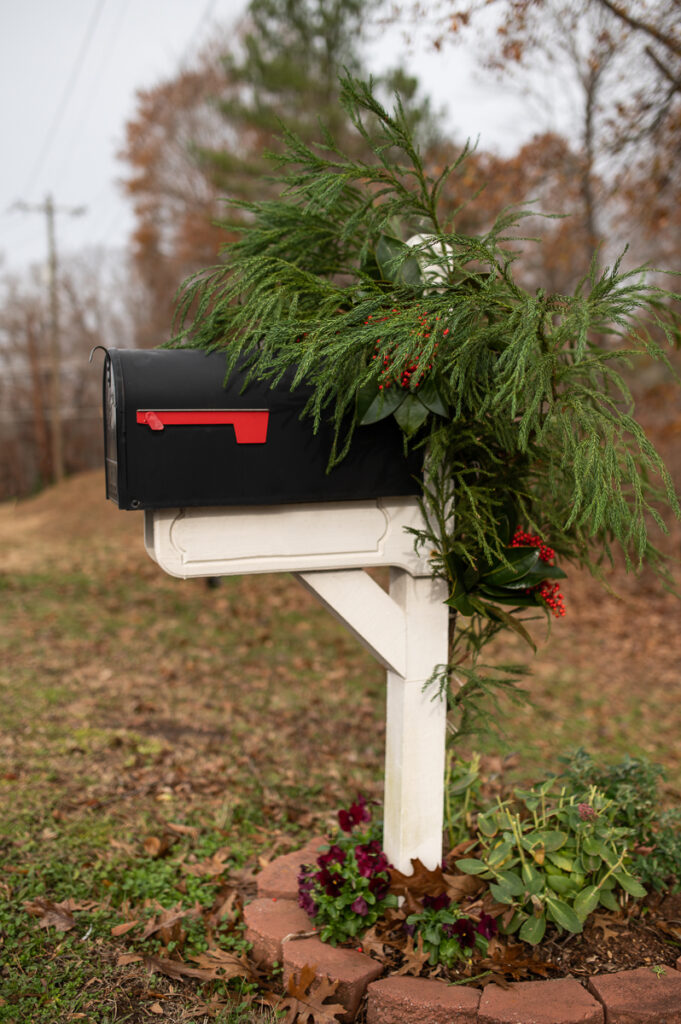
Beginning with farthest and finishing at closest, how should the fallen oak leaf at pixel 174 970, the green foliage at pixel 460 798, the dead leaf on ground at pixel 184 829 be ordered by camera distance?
1. the dead leaf on ground at pixel 184 829
2. the green foliage at pixel 460 798
3. the fallen oak leaf at pixel 174 970

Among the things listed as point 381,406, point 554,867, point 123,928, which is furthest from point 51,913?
point 381,406

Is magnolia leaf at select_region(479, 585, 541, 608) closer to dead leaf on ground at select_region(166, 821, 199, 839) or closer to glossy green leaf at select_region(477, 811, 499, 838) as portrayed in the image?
glossy green leaf at select_region(477, 811, 499, 838)

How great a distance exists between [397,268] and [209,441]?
0.75m

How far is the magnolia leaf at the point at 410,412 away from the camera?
2117 millimetres

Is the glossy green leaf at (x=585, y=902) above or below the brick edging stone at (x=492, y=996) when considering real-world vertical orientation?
above

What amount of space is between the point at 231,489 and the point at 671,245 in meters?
10.2

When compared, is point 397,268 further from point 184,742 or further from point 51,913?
point 184,742

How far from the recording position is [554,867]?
242 cm

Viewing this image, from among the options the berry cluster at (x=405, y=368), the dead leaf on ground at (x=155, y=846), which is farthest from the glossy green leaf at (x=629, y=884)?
the dead leaf on ground at (x=155, y=846)

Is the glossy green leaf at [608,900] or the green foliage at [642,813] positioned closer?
the glossy green leaf at [608,900]

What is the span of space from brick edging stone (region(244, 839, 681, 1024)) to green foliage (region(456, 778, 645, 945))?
6.8 inches

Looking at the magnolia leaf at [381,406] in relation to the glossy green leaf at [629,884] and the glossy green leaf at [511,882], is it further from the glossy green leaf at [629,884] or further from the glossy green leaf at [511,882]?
the glossy green leaf at [629,884]

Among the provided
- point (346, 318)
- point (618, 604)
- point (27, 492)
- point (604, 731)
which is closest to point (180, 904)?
point (346, 318)

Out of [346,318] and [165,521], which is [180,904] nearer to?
→ [165,521]
